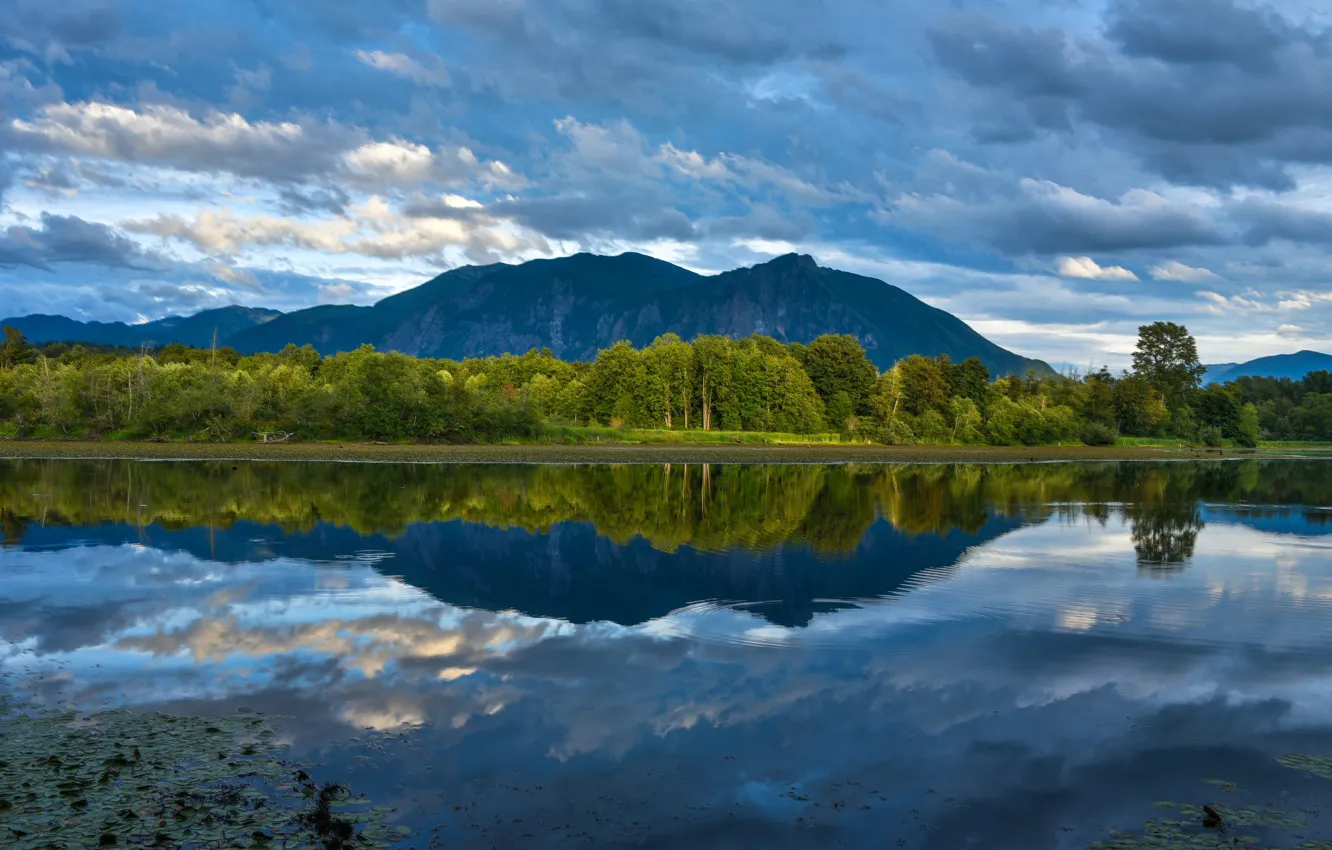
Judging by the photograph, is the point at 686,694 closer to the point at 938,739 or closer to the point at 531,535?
the point at 938,739

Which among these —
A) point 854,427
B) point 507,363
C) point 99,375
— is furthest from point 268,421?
point 854,427

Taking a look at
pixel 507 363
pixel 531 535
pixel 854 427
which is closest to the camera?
pixel 531 535

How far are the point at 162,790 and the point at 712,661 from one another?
9612mm

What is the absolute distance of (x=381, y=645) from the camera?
58.3 feet

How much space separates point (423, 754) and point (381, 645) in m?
6.21

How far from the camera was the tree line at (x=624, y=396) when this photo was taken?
9919 cm

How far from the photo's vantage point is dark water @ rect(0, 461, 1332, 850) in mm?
11125

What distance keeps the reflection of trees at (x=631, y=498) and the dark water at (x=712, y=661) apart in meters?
0.65

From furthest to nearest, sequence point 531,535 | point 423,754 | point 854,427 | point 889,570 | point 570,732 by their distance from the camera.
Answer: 1. point 854,427
2. point 531,535
3. point 889,570
4. point 570,732
5. point 423,754

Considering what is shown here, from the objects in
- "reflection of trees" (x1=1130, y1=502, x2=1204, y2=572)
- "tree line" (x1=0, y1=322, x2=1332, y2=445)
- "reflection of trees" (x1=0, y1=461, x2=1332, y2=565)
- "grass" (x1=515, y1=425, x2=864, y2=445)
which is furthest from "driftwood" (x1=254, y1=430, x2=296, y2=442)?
"reflection of trees" (x1=1130, y1=502, x2=1204, y2=572)

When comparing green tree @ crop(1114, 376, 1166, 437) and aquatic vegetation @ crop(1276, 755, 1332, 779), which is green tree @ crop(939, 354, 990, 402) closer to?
green tree @ crop(1114, 376, 1166, 437)

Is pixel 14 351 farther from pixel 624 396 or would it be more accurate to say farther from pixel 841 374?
pixel 841 374

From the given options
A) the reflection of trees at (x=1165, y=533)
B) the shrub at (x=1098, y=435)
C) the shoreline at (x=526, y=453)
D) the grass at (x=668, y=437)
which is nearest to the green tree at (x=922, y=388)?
the grass at (x=668, y=437)

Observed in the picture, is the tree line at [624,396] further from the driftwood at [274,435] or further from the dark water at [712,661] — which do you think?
the dark water at [712,661]
